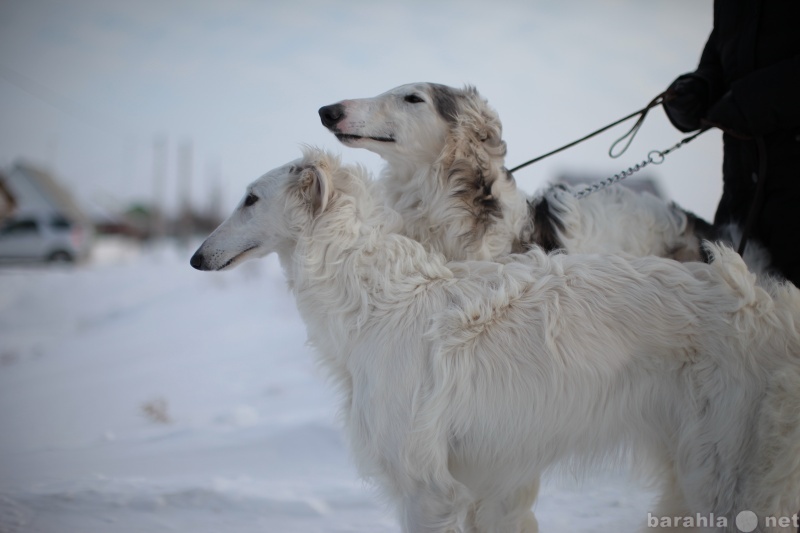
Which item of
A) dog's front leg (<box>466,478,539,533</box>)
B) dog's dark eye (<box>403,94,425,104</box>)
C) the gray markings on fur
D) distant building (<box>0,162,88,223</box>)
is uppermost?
distant building (<box>0,162,88,223</box>)

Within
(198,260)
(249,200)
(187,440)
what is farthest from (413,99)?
(187,440)

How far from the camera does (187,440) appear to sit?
472 centimetres

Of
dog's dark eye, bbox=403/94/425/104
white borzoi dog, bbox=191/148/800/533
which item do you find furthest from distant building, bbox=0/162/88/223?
white borzoi dog, bbox=191/148/800/533

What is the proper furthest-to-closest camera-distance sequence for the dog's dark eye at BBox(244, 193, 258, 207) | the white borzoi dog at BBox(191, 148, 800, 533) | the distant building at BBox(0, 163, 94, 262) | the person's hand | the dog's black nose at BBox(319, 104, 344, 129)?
the distant building at BBox(0, 163, 94, 262) → the person's hand → the dog's black nose at BBox(319, 104, 344, 129) → the dog's dark eye at BBox(244, 193, 258, 207) → the white borzoi dog at BBox(191, 148, 800, 533)

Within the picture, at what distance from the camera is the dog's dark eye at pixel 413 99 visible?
11.3ft

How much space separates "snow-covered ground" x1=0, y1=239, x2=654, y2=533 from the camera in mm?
3334

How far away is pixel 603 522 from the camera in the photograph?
337 centimetres

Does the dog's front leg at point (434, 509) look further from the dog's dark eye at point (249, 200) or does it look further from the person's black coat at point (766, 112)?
the person's black coat at point (766, 112)

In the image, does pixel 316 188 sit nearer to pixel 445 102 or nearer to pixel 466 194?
pixel 466 194

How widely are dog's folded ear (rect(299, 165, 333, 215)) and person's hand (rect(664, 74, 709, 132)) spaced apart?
2.32m

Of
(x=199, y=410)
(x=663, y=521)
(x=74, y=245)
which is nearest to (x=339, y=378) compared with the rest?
(x=663, y=521)

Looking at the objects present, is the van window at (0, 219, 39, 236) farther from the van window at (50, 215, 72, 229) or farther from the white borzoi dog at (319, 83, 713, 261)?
the white borzoi dog at (319, 83, 713, 261)

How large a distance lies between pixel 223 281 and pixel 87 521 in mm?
12792

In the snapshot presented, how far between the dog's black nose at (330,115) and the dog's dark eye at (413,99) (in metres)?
0.43
